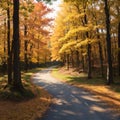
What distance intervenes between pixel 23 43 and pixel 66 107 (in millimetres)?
29044

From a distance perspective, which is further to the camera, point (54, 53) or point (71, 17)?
point (54, 53)

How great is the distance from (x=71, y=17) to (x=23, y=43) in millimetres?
14415

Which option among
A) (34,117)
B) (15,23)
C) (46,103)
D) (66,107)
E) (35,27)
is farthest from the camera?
(35,27)

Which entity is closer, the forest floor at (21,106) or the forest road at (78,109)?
the forest road at (78,109)

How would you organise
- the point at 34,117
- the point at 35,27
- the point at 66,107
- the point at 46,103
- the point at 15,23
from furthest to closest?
the point at 35,27 < the point at 15,23 < the point at 46,103 < the point at 66,107 < the point at 34,117

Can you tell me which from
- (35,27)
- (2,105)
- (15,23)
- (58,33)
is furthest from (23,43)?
(2,105)

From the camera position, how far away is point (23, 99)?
1706 centimetres

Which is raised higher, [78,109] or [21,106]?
[21,106]

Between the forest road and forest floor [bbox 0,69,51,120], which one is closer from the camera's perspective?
the forest road

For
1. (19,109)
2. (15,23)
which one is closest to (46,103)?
(19,109)

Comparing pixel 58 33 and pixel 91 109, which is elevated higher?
pixel 58 33

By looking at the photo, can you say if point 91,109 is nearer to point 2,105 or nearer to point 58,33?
point 2,105

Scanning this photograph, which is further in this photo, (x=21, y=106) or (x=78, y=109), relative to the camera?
(x=21, y=106)

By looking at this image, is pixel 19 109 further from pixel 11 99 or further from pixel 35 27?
pixel 35 27
